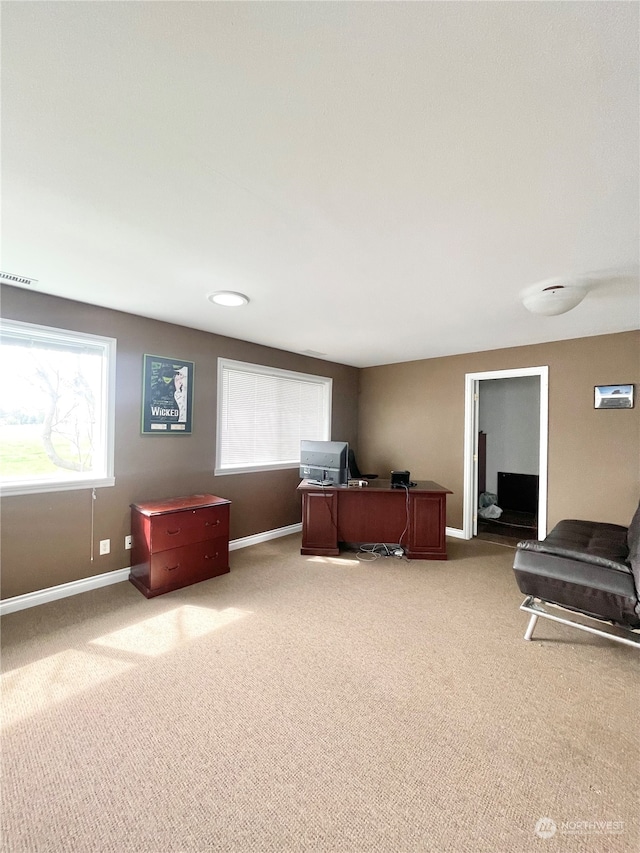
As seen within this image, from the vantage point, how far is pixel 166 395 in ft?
11.8

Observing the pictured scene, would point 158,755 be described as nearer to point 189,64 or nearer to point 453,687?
point 453,687

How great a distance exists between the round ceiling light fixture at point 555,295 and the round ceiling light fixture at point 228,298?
2.14 meters

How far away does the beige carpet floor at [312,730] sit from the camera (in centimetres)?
126

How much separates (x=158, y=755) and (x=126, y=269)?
2.68m

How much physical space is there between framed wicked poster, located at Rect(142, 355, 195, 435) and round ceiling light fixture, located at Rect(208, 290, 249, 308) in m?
1.02

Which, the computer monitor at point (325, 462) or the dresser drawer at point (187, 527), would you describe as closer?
the dresser drawer at point (187, 527)

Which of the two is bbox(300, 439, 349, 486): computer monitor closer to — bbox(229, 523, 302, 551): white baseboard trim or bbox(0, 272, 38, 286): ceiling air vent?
bbox(229, 523, 302, 551): white baseboard trim

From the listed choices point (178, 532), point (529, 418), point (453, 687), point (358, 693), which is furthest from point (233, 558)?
point (529, 418)

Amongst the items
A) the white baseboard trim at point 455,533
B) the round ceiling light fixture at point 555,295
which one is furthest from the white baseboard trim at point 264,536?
the round ceiling light fixture at point 555,295

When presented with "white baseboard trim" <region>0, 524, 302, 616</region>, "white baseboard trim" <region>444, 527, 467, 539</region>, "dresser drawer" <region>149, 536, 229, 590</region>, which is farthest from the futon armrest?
"white baseboard trim" <region>0, 524, 302, 616</region>

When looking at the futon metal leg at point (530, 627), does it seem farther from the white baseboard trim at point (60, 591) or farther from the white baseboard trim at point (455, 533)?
the white baseboard trim at point (60, 591)

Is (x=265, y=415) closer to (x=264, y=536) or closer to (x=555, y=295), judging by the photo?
(x=264, y=536)

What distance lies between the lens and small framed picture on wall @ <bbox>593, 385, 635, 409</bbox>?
3.63 m

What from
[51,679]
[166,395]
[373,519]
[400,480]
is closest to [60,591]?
[51,679]
